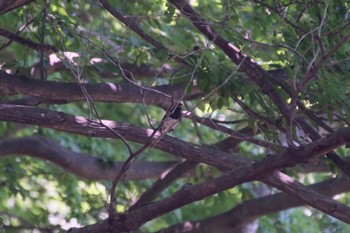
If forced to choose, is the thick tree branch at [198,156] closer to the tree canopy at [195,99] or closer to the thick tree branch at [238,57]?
the tree canopy at [195,99]

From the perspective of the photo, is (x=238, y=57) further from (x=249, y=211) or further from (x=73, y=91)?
(x=249, y=211)

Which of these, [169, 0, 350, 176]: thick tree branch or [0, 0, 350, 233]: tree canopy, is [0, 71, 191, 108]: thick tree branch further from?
[169, 0, 350, 176]: thick tree branch

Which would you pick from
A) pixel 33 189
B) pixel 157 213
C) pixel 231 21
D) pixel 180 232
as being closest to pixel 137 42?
pixel 231 21

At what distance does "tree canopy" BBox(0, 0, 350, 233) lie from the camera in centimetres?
437

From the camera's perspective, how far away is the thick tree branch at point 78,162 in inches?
278

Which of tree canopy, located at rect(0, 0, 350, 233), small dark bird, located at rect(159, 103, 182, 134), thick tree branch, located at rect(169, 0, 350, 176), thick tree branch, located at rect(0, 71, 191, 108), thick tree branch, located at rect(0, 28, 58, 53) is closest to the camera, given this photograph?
small dark bird, located at rect(159, 103, 182, 134)

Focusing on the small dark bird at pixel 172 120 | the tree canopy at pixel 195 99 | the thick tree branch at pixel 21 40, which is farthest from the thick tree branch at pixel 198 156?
the thick tree branch at pixel 21 40

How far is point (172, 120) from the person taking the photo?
13.6 ft

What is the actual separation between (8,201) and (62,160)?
1.99 m

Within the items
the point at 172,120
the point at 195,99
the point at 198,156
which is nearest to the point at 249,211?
the point at 195,99

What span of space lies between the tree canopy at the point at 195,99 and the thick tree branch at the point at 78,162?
0.04 ft

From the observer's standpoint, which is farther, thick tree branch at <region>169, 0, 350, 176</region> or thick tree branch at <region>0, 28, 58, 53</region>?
thick tree branch at <region>0, 28, 58, 53</region>

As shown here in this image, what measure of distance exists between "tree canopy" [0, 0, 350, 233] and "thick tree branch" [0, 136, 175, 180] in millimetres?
11

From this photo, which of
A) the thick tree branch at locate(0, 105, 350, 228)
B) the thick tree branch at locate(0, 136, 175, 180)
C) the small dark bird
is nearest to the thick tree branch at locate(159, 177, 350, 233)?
the thick tree branch at locate(0, 136, 175, 180)
